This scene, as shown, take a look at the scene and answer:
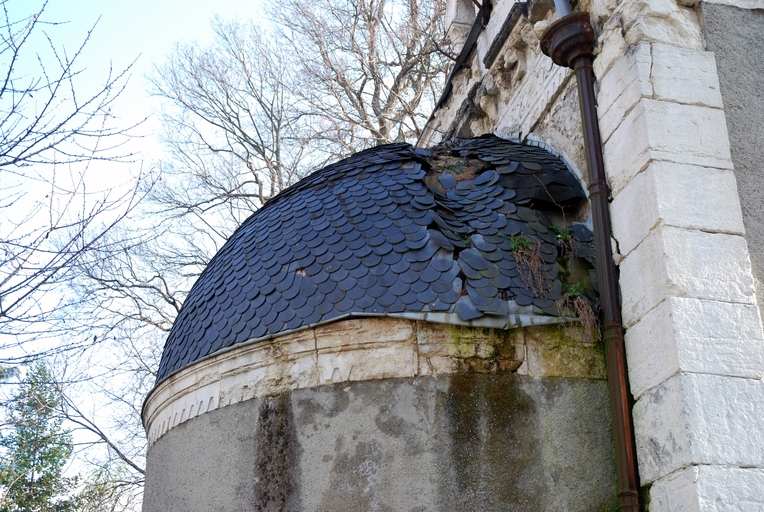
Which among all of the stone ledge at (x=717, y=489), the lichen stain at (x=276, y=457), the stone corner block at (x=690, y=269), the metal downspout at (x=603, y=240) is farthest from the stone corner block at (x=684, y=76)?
the lichen stain at (x=276, y=457)

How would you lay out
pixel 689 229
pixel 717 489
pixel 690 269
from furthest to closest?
1. pixel 689 229
2. pixel 690 269
3. pixel 717 489

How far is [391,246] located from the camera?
4.98 m

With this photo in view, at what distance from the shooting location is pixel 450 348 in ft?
15.0

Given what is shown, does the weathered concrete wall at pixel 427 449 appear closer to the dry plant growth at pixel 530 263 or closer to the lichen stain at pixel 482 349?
the lichen stain at pixel 482 349

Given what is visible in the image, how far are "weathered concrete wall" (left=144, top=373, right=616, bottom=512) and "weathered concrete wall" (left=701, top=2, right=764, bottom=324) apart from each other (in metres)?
1.32

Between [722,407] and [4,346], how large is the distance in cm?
433

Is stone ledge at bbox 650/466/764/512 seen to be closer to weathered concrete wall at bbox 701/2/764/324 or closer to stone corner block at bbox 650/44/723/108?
weathered concrete wall at bbox 701/2/764/324

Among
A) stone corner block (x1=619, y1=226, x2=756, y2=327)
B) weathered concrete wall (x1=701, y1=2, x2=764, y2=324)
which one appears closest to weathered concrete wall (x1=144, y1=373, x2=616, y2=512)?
stone corner block (x1=619, y1=226, x2=756, y2=327)

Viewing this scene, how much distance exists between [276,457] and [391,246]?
1.50 meters

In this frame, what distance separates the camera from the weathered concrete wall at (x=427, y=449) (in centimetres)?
425

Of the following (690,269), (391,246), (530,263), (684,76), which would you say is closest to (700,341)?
(690,269)

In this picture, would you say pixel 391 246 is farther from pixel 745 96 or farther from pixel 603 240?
pixel 745 96

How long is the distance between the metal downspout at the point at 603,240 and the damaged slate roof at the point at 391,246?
329mm

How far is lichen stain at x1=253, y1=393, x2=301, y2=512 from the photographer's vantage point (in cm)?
444
